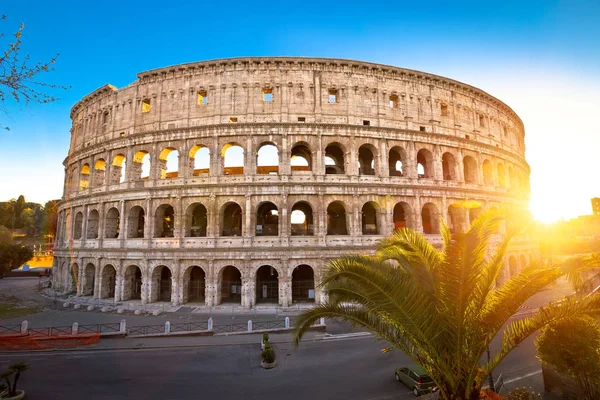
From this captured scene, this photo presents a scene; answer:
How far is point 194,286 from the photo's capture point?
26859 millimetres

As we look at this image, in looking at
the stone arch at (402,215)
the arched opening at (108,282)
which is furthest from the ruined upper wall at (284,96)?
the arched opening at (108,282)

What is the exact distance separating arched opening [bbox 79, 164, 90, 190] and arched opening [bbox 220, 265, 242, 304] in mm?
17937

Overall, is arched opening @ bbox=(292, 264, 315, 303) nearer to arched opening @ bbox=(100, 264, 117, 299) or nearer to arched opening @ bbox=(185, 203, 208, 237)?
arched opening @ bbox=(185, 203, 208, 237)

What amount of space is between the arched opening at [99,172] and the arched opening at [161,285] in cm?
1120

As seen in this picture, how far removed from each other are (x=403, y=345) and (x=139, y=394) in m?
10.2

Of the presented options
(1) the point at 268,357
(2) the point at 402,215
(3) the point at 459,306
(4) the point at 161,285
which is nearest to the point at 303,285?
(2) the point at 402,215

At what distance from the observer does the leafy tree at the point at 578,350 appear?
8336mm

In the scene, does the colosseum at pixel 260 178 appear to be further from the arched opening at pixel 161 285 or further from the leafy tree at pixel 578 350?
the leafy tree at pixel 578 350

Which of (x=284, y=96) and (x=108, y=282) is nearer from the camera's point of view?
(x=284, y=96)

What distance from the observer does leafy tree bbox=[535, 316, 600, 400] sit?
8.34 m

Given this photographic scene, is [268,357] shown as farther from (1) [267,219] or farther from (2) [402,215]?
(2) [402,215]

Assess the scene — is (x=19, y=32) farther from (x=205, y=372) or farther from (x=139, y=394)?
(x=205, y=372)

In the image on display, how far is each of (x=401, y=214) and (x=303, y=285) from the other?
39.1 ft

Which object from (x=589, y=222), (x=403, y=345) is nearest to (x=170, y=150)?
(x=403, y=345)
